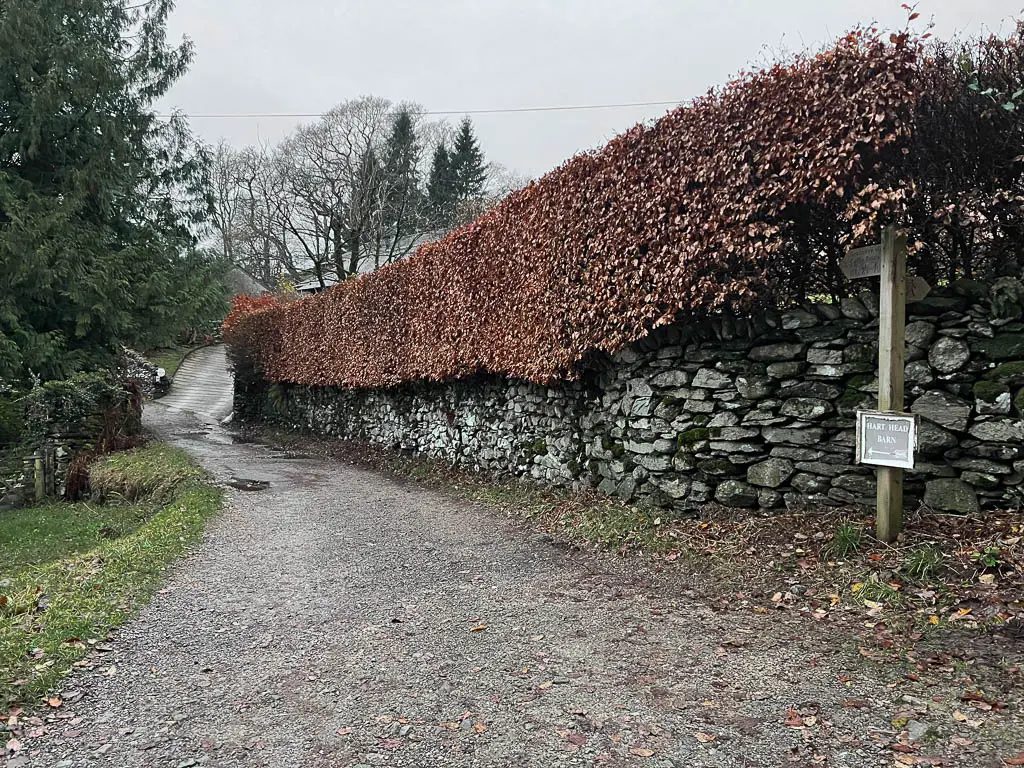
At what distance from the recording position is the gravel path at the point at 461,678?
9.41 feet

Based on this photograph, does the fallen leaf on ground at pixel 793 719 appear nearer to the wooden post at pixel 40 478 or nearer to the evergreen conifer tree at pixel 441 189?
the wooden post at pixel 40 478

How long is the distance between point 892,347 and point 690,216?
2038mm

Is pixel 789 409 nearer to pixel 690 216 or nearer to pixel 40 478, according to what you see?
pixel 690 216

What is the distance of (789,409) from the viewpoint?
5418 mm

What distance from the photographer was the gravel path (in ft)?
9.41

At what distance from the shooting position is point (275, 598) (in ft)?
Answer: 16.7

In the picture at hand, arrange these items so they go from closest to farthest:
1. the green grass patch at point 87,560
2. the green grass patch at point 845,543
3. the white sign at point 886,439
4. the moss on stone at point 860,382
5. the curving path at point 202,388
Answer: the green grass patch at point 87,560 < the white sign at point 886,439 < the green grass patch at point 845,543 < the moss on stone at point 860,382 < the curving path at point 202,388

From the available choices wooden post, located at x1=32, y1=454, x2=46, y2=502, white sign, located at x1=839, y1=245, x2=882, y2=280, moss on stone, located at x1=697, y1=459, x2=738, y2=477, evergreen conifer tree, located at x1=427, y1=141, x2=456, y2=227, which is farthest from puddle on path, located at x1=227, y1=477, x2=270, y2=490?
evergreen conifer tree, located at x1=427, y1=141, x2=456, y2=227

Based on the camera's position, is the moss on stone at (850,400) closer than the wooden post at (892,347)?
No

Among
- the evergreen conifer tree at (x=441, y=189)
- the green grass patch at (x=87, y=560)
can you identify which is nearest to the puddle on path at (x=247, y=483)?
the green grass patch at (x=87, y=560)

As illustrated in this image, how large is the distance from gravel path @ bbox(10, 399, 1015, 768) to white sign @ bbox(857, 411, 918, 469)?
132 cm

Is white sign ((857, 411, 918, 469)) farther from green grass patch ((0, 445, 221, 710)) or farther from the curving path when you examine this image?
the curving path

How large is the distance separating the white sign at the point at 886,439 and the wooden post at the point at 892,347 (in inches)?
4.1

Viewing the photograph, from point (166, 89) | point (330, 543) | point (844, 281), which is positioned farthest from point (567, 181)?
point (166, 89)
